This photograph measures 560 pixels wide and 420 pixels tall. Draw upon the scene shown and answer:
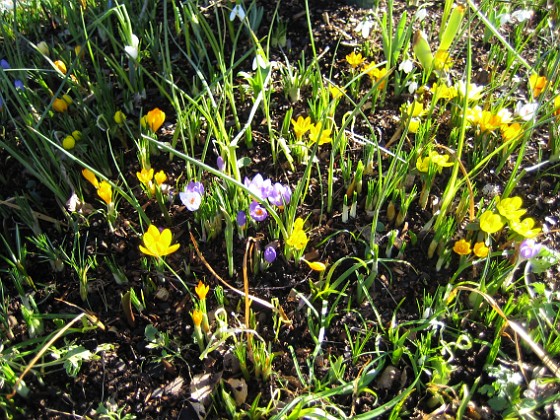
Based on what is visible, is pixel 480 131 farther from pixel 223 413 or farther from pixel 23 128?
pixel 23 128

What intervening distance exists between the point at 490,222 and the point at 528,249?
A: 13 centimetres

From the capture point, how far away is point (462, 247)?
5.16 feet

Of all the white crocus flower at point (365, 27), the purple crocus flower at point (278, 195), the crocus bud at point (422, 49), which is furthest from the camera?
the white crocus flower at point (365, 27)

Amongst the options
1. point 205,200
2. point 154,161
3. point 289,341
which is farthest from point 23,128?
point 289,341

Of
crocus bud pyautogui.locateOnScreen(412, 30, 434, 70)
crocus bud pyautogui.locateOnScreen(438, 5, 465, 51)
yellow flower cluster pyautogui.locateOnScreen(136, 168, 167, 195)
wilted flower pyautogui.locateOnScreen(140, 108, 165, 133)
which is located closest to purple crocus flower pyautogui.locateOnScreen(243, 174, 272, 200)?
yellow flower cluster pyautogui.locateOnScreen(136, 168, 167, 195)

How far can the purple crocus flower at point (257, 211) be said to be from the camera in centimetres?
166

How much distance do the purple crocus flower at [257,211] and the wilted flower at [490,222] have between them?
2.20 ft

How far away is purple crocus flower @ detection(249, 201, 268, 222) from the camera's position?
166 centimetres

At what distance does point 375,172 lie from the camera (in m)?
1.89

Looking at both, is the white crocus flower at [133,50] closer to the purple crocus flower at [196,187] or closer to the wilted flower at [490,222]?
the purple crocus flower at [196,187]

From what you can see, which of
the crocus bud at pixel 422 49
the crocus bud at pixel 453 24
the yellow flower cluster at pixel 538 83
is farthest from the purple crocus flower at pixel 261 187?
the yellow flower cluster at pixel 538 83

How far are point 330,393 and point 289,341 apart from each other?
271mm

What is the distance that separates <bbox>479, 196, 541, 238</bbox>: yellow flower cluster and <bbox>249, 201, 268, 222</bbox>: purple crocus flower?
2.20ft

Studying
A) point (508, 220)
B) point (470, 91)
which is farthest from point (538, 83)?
point (508, 220)
